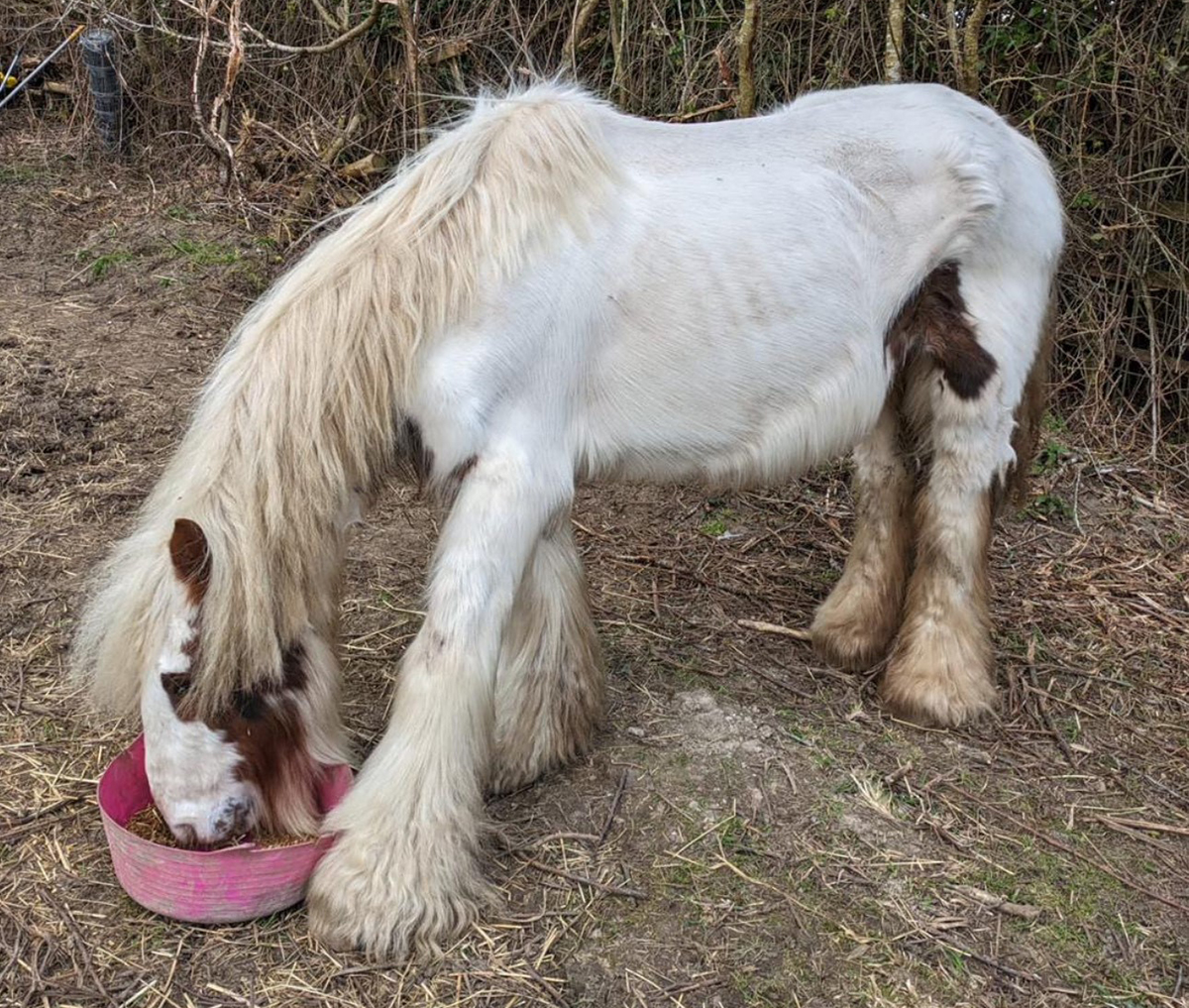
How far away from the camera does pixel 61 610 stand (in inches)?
133

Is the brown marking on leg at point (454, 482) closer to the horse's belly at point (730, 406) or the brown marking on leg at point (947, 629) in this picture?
the horse's belly at point (730, 406)

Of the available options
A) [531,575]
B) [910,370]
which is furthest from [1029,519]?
[531,575]

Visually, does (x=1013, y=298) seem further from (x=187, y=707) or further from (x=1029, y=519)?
(x=187, y=707)

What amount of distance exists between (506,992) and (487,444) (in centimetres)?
110

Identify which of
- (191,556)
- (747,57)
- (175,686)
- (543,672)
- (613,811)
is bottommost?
(613,811)

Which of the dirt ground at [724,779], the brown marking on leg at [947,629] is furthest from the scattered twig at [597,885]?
the brown marking on leg at [947,629]

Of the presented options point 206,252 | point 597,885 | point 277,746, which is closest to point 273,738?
point 277,746

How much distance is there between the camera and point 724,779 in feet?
9.57

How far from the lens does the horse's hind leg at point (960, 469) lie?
3080 mm

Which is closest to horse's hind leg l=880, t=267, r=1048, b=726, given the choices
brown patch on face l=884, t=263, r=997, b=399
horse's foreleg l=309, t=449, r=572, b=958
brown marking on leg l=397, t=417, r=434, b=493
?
brown patch on face l=884, t=263, r=997, b=399

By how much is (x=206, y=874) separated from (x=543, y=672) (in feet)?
3.01

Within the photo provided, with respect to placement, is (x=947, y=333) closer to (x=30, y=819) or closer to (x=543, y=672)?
(x=543, y=672)

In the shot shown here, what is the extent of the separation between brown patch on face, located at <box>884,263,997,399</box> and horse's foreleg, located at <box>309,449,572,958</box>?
4.07ft

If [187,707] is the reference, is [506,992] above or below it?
below
